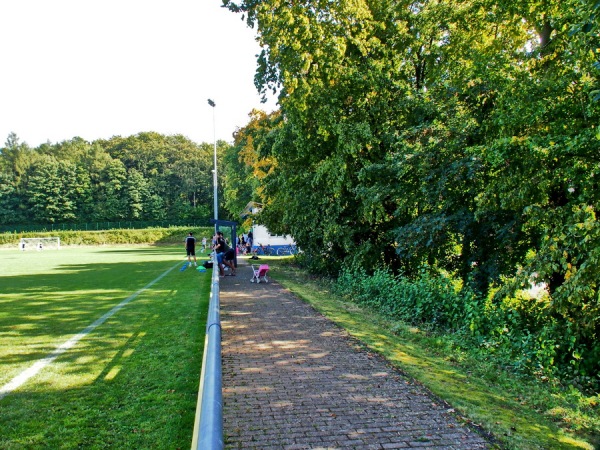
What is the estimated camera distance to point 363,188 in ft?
49.2

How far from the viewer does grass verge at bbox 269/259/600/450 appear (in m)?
4.50

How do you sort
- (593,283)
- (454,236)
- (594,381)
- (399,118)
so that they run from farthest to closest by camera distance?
(399,118) < (454,236) < (594,381) < (593,283)

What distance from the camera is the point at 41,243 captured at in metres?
62.7

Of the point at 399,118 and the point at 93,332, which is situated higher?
the point at 399,118

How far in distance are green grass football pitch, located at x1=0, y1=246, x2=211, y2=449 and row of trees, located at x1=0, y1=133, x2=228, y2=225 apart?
81.0 metres

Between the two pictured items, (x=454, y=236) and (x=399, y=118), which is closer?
(x=454, y=236)

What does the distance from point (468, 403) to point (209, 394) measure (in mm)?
3842

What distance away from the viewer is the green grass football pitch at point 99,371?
175 inches

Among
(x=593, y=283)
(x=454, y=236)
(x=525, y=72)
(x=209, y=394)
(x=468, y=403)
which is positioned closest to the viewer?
(x=209, y=394)

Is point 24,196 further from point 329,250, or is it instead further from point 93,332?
point 93,332

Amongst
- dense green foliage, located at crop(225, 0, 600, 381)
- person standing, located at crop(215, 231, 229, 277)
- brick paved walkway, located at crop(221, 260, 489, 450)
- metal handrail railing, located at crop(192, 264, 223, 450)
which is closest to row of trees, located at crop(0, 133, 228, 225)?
person standing, located at crop(215, 231, 229, 277)

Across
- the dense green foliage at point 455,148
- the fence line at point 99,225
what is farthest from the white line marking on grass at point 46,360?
the fence line at point 99,225

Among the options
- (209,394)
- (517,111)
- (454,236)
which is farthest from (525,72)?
(209,394)

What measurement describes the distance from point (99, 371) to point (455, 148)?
974 cm
